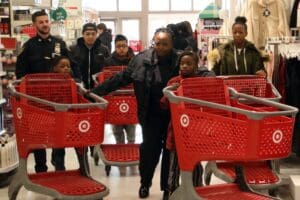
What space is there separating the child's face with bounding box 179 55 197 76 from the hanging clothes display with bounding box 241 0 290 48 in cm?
274

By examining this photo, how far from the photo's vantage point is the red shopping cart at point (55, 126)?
3814 millimetres

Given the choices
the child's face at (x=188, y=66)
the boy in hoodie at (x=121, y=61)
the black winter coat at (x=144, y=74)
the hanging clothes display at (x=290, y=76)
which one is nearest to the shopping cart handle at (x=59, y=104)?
the black winter coat at (x=144, y=74)

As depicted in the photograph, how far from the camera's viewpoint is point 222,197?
3725mm

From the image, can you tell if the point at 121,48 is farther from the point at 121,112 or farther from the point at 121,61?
the point at 121,112

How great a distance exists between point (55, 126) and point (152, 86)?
1112 millimetres

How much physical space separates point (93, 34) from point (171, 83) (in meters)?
2.59

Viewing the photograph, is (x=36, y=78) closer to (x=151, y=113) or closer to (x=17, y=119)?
(x=17, y=119)

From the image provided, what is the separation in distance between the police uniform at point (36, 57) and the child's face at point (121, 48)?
4.08 feet

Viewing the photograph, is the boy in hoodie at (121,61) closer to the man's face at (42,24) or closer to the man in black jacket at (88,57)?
the man in black jacket at (88,57)

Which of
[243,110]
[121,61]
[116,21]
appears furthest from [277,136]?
[116,21]

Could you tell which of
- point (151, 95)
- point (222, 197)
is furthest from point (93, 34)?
point (222, 197)

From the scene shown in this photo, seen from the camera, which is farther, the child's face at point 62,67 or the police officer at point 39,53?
the police officer at point 39,53

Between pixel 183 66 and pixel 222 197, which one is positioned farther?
pixel 183 66

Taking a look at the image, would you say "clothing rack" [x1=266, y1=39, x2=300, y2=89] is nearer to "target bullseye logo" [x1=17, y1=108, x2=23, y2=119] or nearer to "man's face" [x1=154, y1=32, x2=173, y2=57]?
"man's face" [x1=154, y1=32, x2=173, y2=57]
